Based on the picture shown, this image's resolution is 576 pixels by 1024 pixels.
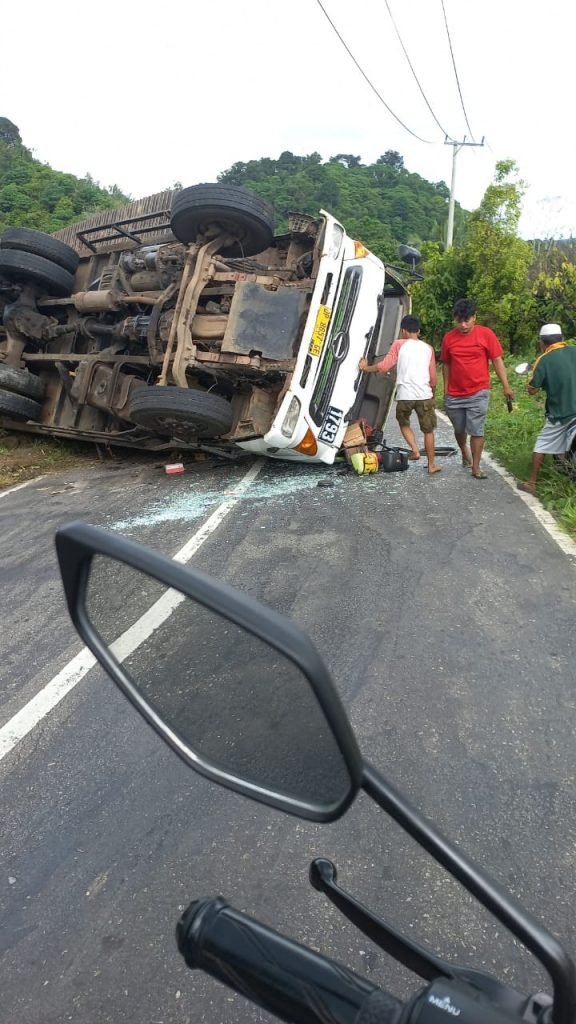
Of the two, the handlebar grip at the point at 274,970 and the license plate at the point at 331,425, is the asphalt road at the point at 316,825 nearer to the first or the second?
the handlebar grip at the point at 274,970

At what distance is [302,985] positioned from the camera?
0.92 meters

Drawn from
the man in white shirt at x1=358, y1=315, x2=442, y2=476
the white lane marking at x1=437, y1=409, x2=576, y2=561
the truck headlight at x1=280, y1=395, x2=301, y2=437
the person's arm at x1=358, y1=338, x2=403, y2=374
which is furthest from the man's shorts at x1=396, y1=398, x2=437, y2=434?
the truck headlight at x1=280, y1=395, x2=301, y2=437

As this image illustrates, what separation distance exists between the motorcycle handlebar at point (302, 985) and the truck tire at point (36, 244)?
8995 mm

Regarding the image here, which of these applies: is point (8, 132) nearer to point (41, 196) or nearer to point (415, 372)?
point (41, 196)

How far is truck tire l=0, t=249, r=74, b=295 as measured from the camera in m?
8.36

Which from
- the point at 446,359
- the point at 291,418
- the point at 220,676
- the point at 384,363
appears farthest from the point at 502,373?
the point at 220,676

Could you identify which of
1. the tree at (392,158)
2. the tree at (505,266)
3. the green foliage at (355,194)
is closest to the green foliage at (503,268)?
the tree at (505,266)

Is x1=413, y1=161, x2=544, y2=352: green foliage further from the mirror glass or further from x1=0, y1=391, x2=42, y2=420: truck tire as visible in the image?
the mirror glass

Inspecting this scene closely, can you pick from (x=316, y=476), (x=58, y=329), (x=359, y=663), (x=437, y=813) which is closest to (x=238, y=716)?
(x=437, y=813)

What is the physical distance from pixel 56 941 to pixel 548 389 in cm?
547

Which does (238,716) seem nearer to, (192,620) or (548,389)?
(192,620)

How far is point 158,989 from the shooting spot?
6.06ft

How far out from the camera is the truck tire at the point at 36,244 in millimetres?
8578

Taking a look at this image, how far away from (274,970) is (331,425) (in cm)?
624
